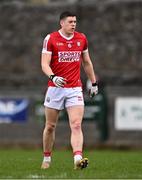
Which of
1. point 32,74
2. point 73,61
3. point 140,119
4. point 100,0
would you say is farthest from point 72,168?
point 100,0

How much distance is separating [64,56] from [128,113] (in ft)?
40.6

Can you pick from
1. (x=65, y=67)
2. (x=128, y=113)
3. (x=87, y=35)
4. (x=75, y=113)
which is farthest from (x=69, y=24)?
(x=87, y=35)

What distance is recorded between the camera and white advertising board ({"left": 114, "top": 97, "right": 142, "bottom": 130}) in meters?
25.9

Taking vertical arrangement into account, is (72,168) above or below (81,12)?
below

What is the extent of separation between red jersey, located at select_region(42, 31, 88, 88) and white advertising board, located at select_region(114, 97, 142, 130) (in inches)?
474

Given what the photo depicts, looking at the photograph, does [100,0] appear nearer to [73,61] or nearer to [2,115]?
[2,115]

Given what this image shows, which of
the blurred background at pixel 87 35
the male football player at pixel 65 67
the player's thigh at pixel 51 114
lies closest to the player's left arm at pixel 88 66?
the male football player at pixel 65 67

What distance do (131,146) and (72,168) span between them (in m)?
12.6

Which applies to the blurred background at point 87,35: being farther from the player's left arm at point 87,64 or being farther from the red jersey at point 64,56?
the red jersey at point 64,56

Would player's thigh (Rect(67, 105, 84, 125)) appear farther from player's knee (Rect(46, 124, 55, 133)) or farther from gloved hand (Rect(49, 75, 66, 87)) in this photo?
gloved hand (Rect(49, 75, 66, 87))

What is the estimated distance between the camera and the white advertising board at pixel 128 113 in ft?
85.0

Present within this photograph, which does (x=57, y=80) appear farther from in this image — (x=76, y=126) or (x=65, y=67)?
(x=76, y=126)

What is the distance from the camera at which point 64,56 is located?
13875mm

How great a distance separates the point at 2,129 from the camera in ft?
89.2
